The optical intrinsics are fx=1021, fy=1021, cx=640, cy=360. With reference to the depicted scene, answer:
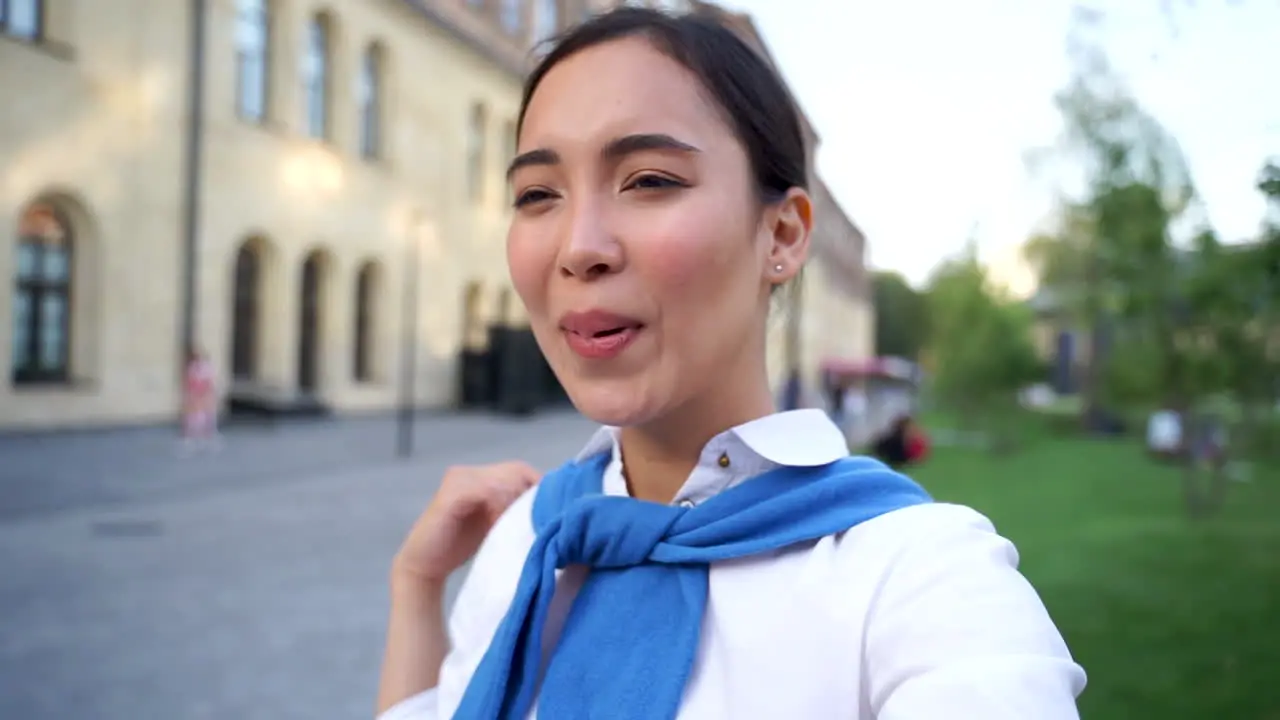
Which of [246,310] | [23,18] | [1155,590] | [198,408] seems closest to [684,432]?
[1155,590]

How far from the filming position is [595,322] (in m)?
1.08

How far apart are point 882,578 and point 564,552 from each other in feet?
1.19

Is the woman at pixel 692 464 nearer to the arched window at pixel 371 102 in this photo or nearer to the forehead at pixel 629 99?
the forehead at pixel 629 99

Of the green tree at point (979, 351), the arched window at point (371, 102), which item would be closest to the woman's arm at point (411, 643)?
the arched window at point (371, 102)

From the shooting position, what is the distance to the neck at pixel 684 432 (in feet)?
3.83

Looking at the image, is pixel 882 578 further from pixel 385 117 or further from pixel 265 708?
pixel 385 117

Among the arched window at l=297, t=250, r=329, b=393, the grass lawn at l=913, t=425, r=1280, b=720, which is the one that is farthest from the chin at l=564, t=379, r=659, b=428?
the arched window at l=297, t=250, r=329, b=393

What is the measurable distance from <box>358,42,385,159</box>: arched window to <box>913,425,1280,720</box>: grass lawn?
1461cm

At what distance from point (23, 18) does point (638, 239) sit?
49.3 feet

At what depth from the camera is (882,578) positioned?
949 millimetres

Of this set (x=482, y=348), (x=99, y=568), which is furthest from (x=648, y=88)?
(x=482, y=348)

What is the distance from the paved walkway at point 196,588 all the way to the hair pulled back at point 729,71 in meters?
3.62

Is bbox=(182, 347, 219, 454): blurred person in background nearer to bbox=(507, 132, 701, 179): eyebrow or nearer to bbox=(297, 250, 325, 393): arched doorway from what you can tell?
bbox=(297, 250, 325, 393): arched doorway

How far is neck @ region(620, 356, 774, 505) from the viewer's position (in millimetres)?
1167
